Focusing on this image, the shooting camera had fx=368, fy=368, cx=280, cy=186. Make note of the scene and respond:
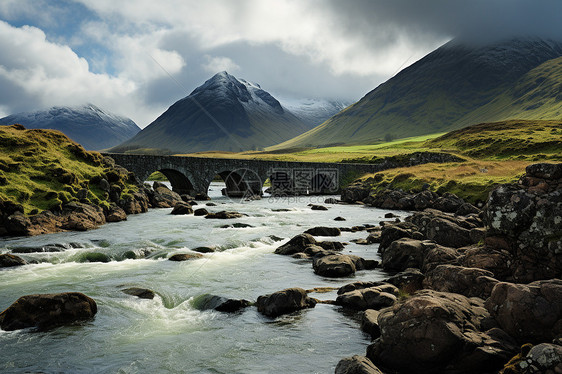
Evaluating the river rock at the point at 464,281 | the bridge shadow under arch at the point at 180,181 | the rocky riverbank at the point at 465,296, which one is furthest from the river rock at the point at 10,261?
the bridge shadow under arch at the point at 180,181

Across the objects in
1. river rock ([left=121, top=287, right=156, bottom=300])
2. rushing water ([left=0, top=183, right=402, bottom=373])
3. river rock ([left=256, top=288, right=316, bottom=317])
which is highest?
river rock ([left=256, top=288, right=316, bottom=317])

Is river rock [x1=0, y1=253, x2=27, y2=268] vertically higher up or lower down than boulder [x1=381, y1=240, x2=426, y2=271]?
lower down

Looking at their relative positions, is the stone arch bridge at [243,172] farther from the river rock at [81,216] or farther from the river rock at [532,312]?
the river rock at [532,312]

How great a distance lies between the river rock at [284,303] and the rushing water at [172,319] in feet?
1.07

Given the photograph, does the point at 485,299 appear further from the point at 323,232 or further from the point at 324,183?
the point at 324,183

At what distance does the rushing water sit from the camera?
962 cm

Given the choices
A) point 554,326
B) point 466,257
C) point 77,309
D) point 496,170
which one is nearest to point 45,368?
point 77,309

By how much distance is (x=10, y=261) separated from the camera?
1895cm

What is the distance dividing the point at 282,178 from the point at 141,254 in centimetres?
6424

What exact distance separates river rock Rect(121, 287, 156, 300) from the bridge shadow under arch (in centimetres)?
5265

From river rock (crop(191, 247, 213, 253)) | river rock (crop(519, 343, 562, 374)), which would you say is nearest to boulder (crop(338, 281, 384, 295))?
river rock (crop(519, 343, 562, 374))

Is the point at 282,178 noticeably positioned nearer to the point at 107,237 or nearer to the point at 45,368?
the point at 107,237

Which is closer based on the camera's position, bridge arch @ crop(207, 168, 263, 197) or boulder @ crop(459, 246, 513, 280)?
boulder @ crop(459, 246, 513, 280)

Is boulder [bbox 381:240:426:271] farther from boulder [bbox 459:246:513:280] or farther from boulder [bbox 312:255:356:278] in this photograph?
boulder [bbox 459:246:513:280]
